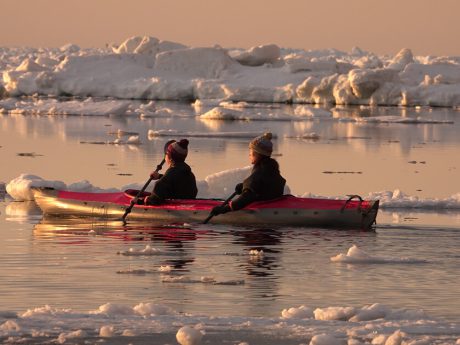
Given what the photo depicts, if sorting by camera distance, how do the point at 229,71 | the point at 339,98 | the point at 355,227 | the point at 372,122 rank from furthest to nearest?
1. the point at 229,71
2. the point at 339,98
3. the point at 372,122
4. the point at 355,227

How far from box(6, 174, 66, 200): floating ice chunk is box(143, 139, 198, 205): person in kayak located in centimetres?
237

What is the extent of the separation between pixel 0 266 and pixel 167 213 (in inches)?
157

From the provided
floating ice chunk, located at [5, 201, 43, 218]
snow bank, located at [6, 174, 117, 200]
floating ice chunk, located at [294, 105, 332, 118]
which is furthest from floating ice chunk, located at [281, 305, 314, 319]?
floating ice chunk, located at [294, 105, 332, 118]

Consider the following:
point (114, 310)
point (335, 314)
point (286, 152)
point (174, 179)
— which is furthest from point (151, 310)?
point (286, 152)

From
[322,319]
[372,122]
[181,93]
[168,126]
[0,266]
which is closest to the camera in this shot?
[322,319]

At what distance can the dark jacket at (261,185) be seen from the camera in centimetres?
1418

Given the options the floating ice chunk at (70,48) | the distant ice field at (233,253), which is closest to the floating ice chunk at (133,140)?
the distant ice field at (233,253)

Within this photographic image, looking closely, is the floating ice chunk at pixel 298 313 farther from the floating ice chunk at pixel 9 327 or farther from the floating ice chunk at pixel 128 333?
the floating ice chunk at pixel 9 327

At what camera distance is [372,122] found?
1657 inches

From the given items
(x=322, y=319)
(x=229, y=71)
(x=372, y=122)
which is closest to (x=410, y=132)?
(x=372, y=122)

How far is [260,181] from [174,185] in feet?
3.35

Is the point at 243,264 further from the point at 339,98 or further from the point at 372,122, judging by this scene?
the point at 339,98

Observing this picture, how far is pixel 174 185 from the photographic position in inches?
579

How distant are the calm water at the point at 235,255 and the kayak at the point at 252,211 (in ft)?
0.77
